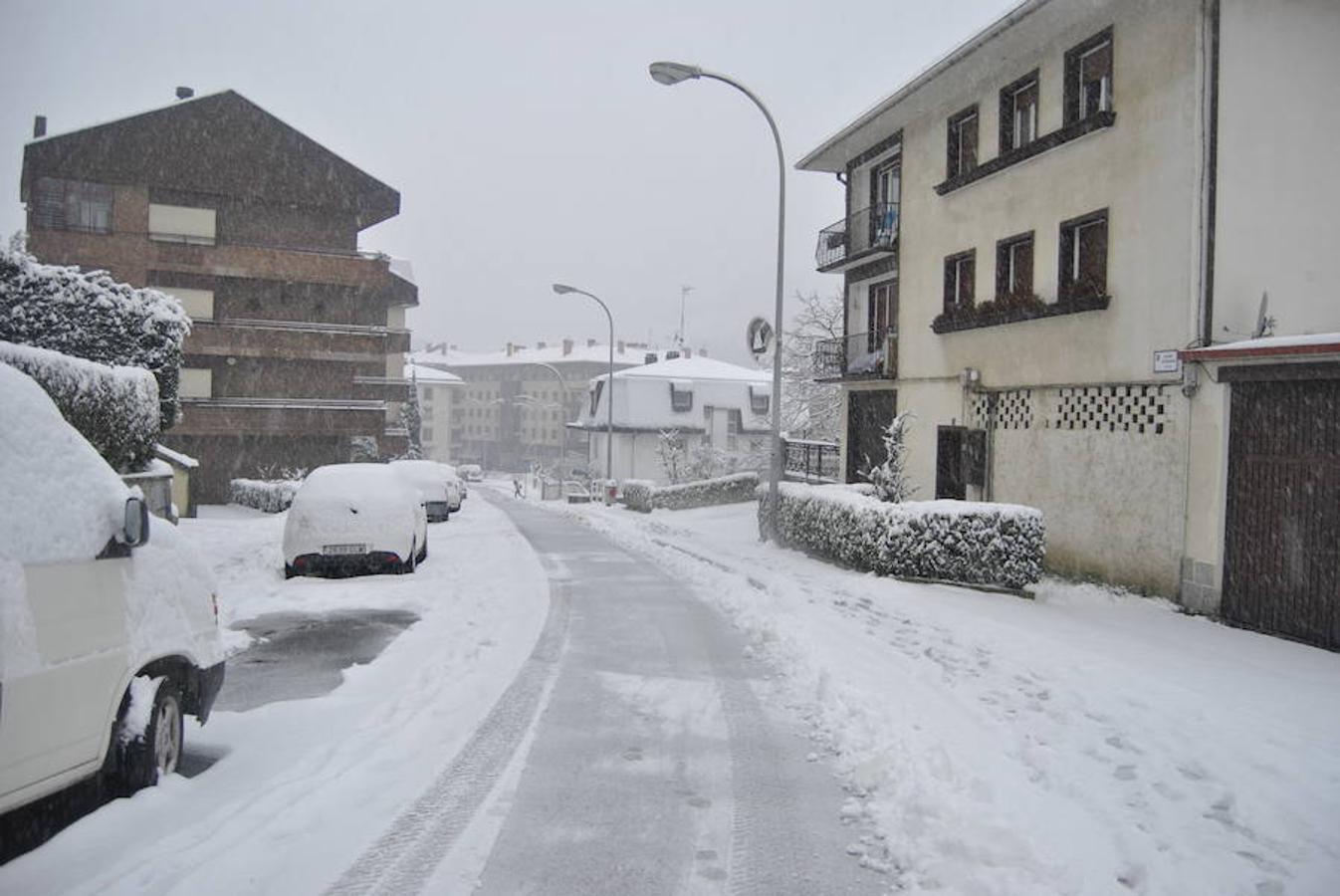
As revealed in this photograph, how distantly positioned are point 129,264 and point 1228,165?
33757mm

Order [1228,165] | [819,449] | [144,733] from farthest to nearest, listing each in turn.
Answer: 1. [819,449]
2. [1228,165]
3. [144,733]

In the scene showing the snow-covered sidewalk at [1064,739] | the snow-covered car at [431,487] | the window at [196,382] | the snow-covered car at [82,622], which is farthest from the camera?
the window at [196,382]

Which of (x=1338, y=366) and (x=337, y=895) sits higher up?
(x=1338, y=366)

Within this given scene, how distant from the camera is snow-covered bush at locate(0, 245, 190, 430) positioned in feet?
62.8

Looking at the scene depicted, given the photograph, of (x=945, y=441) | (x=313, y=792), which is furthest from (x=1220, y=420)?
(x=313, y=792)

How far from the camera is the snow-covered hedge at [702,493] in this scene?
29.2 meters

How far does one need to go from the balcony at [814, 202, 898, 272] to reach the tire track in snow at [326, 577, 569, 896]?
16.8 m

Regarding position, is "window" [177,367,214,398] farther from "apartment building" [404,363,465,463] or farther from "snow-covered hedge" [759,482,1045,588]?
"apartment building" [404,363,465,463]

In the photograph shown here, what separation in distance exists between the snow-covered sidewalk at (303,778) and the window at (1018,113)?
12.4m

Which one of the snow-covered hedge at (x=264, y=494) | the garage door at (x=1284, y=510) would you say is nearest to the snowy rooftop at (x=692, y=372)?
the snow-covered hedge at (x=264, y=494)

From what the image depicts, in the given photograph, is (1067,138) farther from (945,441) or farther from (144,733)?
(144,733)

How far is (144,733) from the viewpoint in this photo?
410 centimetres

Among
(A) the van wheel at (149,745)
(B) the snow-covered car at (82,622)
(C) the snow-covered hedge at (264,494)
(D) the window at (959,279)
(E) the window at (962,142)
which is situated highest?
(E) the window at (962,142)

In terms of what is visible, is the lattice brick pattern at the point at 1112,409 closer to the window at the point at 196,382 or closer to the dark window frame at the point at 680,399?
the window at the point at 196,382
